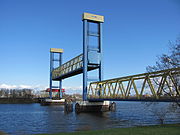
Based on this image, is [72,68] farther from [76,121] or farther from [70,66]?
[76,121]

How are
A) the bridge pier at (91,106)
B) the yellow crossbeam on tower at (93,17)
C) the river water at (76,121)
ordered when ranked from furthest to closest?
the yellow crossbeam on tower at (93,17), the bridge pier at (91,106), the river water at (76,121)

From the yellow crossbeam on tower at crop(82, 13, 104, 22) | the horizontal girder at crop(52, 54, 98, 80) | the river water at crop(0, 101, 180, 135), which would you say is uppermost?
the yellow crossbeam on tower at crop(82, 13, 104, 22)

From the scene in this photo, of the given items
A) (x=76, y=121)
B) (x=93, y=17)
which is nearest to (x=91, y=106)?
(x=76, y=121)

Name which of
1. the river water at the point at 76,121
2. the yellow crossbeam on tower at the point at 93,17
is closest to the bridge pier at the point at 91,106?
the river water at the point at 76,121

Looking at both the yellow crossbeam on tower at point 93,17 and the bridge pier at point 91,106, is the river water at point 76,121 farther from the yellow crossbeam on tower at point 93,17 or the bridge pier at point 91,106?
the yellow crossbeam on tower at point 93,17

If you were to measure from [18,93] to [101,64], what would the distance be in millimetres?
118831

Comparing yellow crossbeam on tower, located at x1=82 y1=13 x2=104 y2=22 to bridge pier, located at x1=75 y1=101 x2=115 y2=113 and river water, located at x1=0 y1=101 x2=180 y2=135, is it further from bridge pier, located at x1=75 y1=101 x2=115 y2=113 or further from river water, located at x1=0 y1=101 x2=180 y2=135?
river water, located at x1=0 y1=101 x2=180 y2=135

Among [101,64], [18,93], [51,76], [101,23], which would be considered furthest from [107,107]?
[18,93]

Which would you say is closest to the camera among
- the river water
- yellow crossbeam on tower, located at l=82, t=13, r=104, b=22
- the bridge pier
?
the river water

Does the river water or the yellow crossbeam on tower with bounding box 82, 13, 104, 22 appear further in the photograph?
the yellow crossbeam on tower with bounding box 82, 13, 104, 22

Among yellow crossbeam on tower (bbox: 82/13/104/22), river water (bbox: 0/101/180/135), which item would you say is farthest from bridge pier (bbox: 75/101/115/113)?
yellow crossbeam on tower (bbox: 82/13/104/22)

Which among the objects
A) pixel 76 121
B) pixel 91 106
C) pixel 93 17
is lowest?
pixel 76 121

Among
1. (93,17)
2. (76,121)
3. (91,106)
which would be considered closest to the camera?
(76,121)

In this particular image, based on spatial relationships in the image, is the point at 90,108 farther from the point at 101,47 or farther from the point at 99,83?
the point at 101,47
